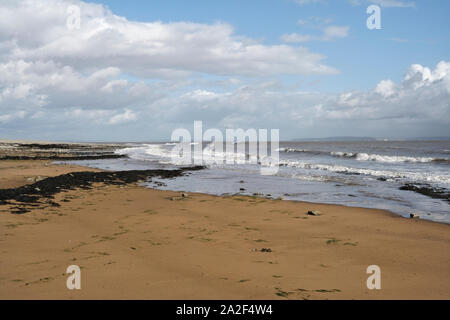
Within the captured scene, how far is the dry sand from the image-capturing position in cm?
509

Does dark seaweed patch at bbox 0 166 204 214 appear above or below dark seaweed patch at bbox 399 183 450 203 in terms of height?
above

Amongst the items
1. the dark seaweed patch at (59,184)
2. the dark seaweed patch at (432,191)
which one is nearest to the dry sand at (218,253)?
the dark seaweed patch at (59,184)

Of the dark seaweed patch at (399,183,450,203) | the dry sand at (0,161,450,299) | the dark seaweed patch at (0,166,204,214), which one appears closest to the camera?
the dry sand at (0,161,450,299)

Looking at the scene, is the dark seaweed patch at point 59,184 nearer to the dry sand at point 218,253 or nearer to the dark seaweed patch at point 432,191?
the dry sand at point 218,253

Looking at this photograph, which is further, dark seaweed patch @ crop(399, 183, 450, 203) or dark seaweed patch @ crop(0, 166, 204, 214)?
dark seaweed patch @ crop(399, 183, 450, 203)

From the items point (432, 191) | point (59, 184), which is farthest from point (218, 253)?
point (432, 191)

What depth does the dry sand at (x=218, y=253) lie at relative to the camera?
5090 millimetres

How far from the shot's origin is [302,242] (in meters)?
8.02

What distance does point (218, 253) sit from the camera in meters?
7.05

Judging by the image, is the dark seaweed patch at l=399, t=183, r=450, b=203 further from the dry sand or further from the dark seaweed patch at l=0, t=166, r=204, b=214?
the dark seaweed patch at l=0, t=166, r=204, b=214

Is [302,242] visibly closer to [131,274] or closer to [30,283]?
[131,274]

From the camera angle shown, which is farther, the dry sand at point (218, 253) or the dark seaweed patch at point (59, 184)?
the dark seaweed patch at point (59, 184)

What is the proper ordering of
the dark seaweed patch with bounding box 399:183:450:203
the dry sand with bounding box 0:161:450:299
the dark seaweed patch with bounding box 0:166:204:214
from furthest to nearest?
the dark seaweed patch with bounding box 399:183:450:203 < the dark seaweed patch with bounding box 0:166:204:214 < the dry sand with bounding box 0:161:450:299

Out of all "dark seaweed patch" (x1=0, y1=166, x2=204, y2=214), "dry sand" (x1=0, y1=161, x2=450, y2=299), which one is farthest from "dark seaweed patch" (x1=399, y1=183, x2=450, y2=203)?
"dark seaweed patch" (x1=0, y1=166, x2=204, y2=214)
